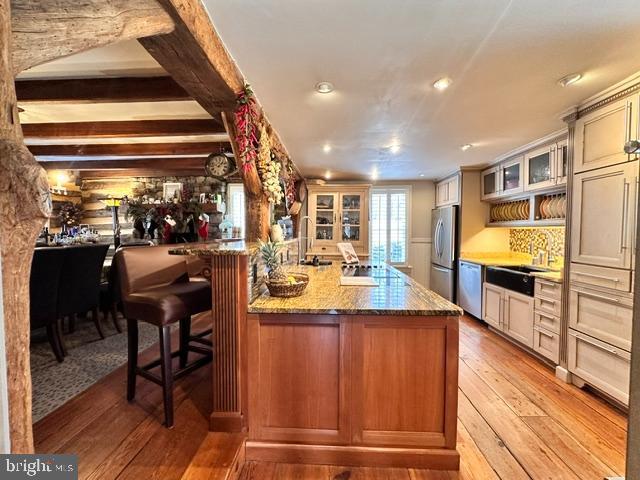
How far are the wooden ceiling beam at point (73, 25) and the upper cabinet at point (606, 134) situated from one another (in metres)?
2.86

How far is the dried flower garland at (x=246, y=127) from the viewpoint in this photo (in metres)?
1.88

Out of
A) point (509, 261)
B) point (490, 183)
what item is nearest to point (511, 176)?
point (490, 183)

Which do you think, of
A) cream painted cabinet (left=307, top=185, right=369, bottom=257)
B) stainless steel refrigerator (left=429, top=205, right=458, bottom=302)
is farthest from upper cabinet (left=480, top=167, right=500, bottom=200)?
cream painted cabinet (left=307, top=185, right=369, bottom=257)

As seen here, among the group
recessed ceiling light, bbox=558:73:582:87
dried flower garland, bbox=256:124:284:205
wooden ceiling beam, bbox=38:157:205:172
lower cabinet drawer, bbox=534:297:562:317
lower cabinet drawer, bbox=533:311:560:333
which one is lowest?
lower cabinet drawer, bbox=533:311:560:333

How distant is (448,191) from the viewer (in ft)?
16.5

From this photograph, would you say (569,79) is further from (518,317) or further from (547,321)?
(518,317)

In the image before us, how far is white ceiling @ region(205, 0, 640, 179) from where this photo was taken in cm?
134

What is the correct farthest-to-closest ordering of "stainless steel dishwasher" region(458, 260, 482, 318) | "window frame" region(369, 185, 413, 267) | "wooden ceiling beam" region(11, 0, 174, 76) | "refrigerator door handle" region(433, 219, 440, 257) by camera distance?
1. "window frame" region(369, 185, 413, 267)
2. "refrigerator door handle" region(433, 219, 440, 257)
3. "stainless steel dishwasher" region(458, 260, 482, 318)
4. "wooden ceiling beam" region(11, 0, 174, 76)

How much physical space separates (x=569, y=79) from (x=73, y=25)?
267cm

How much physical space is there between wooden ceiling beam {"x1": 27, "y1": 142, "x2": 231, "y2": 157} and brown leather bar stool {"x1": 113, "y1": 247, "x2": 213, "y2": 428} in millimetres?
2512

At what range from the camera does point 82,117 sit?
3186 millimetres

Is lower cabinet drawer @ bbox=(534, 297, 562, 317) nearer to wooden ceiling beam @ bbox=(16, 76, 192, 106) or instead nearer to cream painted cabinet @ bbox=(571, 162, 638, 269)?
cream painted cabinet @ bbox=(571, 162, 638, 269)

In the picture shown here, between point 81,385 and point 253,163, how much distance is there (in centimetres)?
213

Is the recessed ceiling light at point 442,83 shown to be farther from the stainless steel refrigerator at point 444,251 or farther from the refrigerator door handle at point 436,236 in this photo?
the refrigerator door handle at point 436,236
